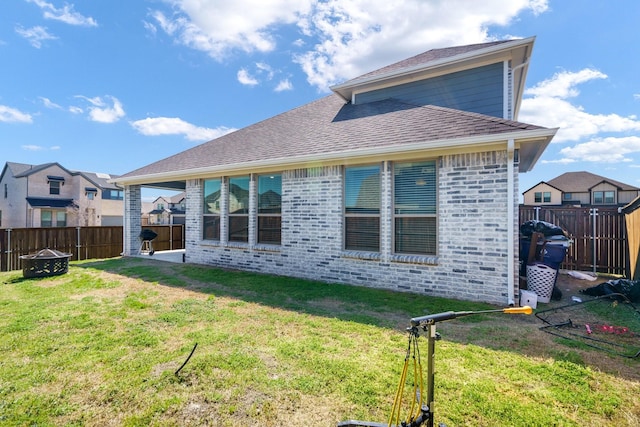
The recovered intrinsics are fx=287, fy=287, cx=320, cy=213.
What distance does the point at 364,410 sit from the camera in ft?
7.49

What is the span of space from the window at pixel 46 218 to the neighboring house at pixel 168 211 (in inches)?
461

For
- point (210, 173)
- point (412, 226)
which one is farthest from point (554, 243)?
point (210, 173)

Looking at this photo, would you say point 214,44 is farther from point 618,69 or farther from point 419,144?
point 618,69

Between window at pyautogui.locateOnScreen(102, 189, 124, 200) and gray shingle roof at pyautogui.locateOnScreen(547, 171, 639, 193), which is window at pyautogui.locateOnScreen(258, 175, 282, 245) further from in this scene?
gray shingle roof at pyautogui.locateOnScreen(547, 171, 639, 193)

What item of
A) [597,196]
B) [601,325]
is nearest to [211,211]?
[601,325]

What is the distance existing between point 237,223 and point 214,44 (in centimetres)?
651

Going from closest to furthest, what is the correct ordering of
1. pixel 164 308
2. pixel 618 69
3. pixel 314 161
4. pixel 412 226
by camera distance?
pixel 164 308, pixel 412 226, pixel 314 161, pixel 618 69

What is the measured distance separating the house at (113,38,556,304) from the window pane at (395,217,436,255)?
0.02m

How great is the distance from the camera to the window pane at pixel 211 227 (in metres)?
9.11

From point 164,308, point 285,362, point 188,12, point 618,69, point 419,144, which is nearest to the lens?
point 285,362

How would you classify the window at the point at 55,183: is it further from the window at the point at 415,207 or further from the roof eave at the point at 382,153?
the window at the point at 415,207

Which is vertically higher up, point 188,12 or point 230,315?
point 188,12

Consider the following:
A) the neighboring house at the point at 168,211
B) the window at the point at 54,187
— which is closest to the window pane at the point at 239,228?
the window at the point at 54,187

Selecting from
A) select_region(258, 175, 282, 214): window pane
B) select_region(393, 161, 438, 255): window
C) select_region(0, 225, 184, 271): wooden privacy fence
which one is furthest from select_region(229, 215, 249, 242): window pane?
select_region(0, 225, 184, 271): wooden privacy fence
